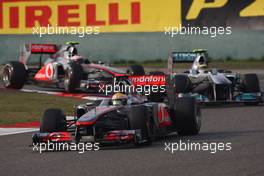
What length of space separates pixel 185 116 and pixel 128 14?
19.4m

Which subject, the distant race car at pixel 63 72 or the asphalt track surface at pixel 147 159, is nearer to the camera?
the asphalt track surface at pixel 147 159

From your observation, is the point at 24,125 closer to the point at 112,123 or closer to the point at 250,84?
the point at 112,123

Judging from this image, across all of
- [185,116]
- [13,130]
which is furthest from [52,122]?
[13,130]

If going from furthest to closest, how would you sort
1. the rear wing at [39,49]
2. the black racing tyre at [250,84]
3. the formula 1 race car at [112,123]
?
the rear wing at [39,49]
the black racing tyre at [250,84]
the formula 1 race car at [112,123]

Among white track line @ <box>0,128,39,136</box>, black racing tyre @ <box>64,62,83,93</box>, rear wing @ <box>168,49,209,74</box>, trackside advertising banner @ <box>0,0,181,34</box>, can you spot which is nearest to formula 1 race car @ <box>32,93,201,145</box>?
white track line @ <box>0,128,39,136</box>

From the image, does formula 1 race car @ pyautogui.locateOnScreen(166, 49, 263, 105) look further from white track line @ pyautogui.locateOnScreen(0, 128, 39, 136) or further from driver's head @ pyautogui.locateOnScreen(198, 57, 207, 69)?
white track line @ pyautogui.locateOnScreen(0, 128, 39, 136)

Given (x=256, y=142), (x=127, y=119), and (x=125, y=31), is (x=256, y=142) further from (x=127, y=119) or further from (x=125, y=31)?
(x=125, y=31)

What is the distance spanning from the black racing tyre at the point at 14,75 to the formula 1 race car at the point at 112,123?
41.7 feet

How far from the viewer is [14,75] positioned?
2741 centimetres

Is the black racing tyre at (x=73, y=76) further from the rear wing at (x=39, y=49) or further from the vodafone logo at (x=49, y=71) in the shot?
the rear wing at (x=39, y=49)

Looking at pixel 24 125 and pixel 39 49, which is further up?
pixel 39 49

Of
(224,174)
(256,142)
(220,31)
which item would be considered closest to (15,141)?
(256,142)

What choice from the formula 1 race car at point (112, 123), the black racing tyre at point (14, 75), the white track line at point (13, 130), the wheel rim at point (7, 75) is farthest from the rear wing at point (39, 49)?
the formula 1 race car at point (112, 123)

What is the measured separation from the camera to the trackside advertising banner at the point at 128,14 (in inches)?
1319
